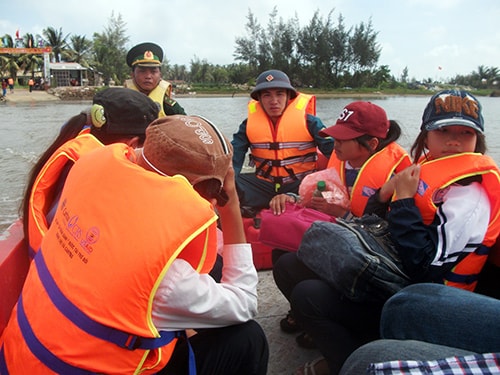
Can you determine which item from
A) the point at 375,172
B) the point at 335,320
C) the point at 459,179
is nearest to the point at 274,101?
the point at 375,172

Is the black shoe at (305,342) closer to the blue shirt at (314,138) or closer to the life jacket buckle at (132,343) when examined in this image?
the life jacket buckle at (132,343)

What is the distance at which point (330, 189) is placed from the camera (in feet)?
7.62

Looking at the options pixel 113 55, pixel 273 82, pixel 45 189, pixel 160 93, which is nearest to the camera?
pixel 45 189

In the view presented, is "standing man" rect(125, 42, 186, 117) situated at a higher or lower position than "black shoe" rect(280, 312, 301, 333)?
higher

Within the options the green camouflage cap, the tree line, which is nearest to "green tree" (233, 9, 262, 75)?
the tree line

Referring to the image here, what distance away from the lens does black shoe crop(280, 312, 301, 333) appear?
6.98ft

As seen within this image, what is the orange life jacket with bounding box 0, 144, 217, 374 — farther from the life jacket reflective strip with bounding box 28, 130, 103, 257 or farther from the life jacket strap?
the life jacket reflective strip with bounding box 28, 130, 103, 257

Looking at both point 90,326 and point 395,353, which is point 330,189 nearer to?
point 395,353

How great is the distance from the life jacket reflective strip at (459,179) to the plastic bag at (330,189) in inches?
27.3

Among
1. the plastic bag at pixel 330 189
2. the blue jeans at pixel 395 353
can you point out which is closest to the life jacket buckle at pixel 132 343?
the blue jeans at pixel 395 353

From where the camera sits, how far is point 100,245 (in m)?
0.99

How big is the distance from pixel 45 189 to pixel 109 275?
0.71 metres

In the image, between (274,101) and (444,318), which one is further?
(274,101)

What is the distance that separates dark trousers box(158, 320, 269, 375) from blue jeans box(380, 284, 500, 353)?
1.21 ft
